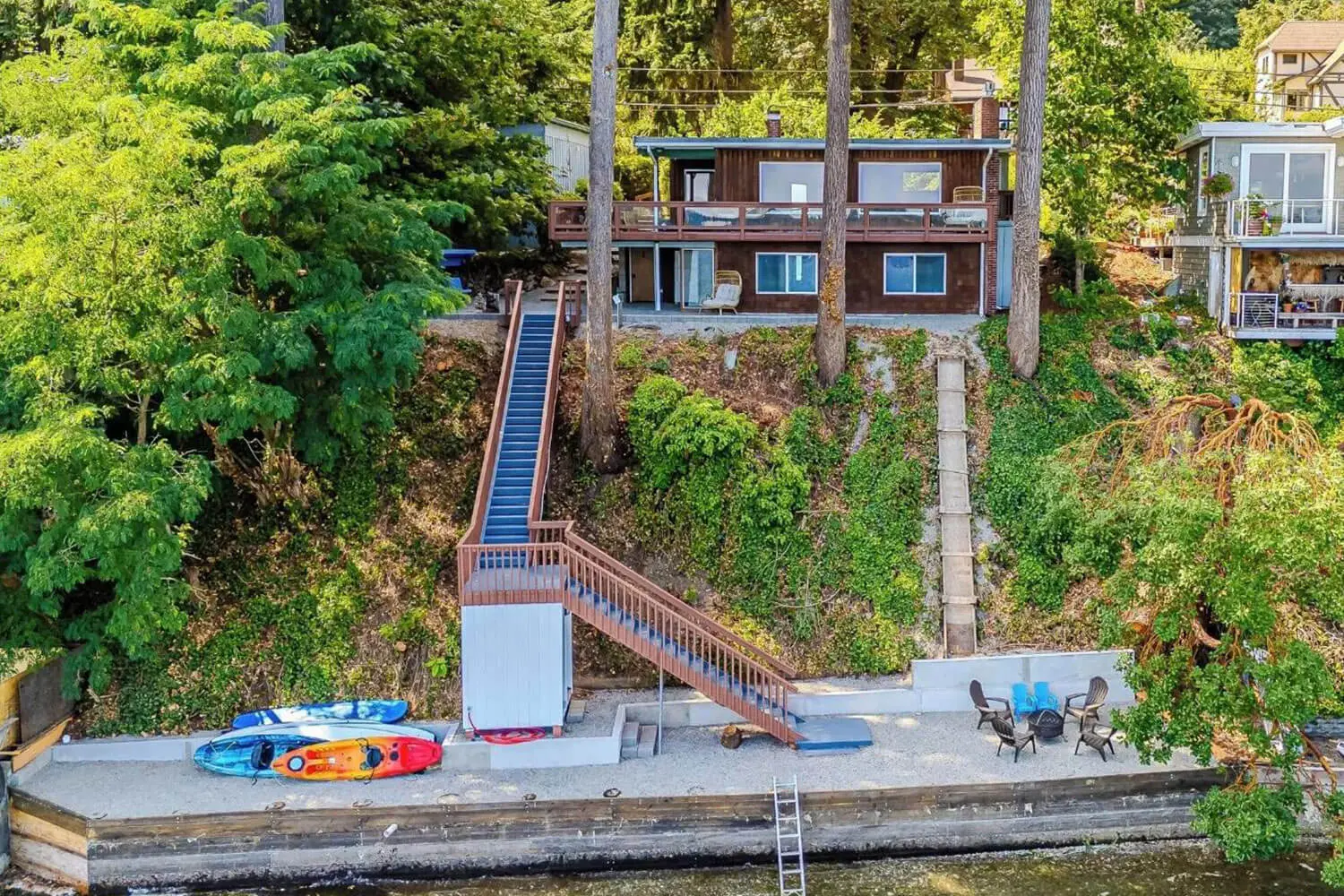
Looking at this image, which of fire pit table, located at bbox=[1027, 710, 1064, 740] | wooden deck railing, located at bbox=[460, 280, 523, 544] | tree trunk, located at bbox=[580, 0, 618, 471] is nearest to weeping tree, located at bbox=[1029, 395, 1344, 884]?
fire pit table, located at bbox=[1027, 710, 1064, 740]

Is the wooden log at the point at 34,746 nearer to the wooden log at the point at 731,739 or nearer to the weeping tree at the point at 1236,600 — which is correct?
the wooden log at the point at 731,739

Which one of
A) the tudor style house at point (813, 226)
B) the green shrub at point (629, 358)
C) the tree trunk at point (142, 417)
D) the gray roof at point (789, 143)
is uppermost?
the gray roof at point (789, 143)

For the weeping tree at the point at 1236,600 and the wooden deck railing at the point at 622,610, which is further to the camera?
the wooden deck railing at the point at 622,610

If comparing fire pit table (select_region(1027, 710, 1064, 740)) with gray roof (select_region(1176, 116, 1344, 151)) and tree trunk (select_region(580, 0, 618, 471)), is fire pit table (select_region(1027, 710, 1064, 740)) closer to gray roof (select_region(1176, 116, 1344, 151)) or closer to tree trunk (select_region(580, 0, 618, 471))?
tree trunk (select_region(580, 0, 618, 471))

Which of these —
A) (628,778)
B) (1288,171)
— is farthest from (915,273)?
(628,778)

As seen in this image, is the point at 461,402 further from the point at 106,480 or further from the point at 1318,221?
the point at 1318,221

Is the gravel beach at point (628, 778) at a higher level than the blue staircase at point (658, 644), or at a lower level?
lower

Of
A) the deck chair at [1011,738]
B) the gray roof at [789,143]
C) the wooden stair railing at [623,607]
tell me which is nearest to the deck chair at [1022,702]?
the deck chair at [1011,738]
